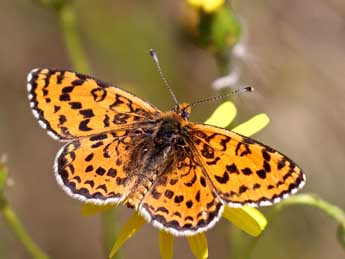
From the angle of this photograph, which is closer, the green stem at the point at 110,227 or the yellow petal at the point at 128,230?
the yellow petal at the point at 128,230

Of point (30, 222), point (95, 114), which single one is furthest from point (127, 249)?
point (95, 114)

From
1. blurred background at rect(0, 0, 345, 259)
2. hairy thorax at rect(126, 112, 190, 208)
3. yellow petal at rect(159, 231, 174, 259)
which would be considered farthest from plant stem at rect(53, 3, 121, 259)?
blurred background at rect(0, 0, 345, 259)

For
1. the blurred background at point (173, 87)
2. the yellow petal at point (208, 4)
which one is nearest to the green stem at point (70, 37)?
the yellow petal at point (208, 4)

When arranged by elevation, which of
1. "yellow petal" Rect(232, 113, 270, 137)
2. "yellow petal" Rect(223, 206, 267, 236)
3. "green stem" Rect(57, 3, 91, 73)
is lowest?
"yellow petal" Rect(223, 206, 267, 236)

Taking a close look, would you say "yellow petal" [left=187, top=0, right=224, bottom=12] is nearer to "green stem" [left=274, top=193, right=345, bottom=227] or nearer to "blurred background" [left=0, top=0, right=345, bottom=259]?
"green stem" [left=274, top=193, right=345, bottom=227]

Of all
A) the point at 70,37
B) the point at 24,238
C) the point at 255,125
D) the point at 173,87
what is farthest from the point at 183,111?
the point at 173,87

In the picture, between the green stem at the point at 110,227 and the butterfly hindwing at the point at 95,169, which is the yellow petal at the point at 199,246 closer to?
the butterfly hindwing at the point at 95,169
